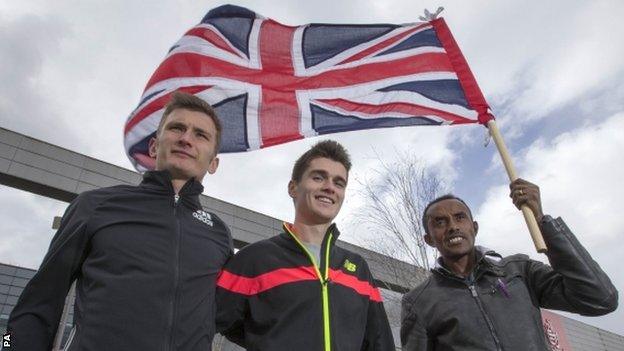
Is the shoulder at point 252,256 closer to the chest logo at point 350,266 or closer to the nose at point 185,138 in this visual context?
the chest logo at point 350,266

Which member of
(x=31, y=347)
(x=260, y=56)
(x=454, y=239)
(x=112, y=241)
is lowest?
(x=31, y=347)

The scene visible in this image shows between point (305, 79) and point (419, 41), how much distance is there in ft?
4.48

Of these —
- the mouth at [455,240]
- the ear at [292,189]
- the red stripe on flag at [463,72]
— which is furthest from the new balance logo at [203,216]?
the red stripe on flag at [463,72]

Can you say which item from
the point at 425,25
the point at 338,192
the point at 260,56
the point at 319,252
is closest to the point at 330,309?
the point at 319,252

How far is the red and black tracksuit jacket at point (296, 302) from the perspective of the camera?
236 centimetres

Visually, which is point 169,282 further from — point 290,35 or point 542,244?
point 290,35

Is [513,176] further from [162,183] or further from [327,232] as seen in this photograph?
[162,183]

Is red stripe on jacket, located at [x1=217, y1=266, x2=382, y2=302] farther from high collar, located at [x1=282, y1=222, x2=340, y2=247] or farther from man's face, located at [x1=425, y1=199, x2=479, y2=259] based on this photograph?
man's face, located at [x1=425, y1=199, x2=479, y2=259]

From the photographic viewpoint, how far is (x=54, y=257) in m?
2.09

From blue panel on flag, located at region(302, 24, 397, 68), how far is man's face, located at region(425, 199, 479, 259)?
2360 millimetres

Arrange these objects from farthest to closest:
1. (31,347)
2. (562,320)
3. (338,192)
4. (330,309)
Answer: (562,320), (338,192), (330,309), (31,347)

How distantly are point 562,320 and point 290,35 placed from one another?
40.2 meters

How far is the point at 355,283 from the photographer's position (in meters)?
2.77

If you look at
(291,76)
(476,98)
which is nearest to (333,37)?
(291,76)
